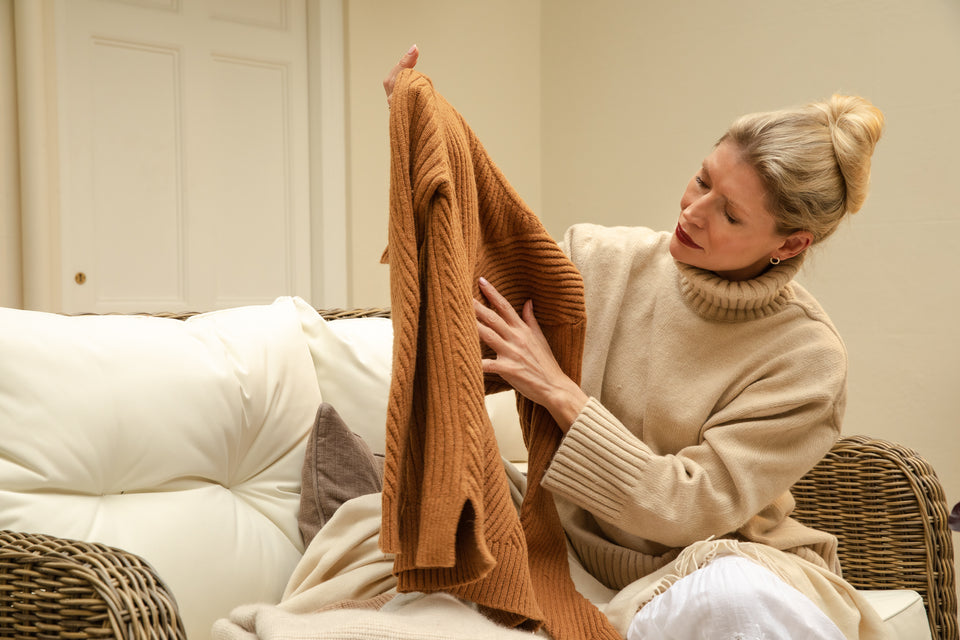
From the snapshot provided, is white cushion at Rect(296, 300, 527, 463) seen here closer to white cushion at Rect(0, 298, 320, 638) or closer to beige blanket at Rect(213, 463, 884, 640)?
white cushion at Rect(0, 298, 320, 638)

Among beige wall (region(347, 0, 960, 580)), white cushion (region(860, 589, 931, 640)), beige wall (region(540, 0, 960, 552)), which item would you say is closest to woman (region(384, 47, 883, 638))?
white cushion (region(860, 589, 931, 640))

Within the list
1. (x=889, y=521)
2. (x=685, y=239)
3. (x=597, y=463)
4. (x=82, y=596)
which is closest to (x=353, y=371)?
(x=597, y=463)

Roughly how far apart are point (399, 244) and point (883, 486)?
1163 millimetres

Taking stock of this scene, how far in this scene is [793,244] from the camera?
147cm

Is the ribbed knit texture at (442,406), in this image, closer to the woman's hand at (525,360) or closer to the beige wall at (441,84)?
the woman's hand at (525,360)

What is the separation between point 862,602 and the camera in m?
1.37

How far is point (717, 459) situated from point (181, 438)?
2.80 feet

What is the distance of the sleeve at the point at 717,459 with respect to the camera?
1363mm

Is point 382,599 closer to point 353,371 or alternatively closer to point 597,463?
point 597,463

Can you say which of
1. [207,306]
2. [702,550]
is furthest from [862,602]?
[207,306]

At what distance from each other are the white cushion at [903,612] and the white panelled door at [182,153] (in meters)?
2.47

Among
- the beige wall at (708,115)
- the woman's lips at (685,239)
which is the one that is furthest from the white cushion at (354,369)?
the beige wall at (708,115)

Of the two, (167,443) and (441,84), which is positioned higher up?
(441,84)

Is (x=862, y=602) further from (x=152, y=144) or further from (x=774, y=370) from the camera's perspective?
(x=152, y=144)
